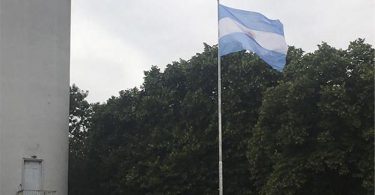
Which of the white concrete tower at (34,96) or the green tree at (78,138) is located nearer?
the white concrete tower at (34,96)

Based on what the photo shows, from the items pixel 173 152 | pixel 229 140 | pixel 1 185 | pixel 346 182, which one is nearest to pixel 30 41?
pixel 1 185

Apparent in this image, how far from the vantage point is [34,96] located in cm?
2770

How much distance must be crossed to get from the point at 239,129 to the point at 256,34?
1031cm

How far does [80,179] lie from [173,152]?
837 cm

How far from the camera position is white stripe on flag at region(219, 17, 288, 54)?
64.0 ft

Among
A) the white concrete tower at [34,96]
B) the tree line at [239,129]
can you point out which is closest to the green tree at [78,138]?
the tree line at [239,129]

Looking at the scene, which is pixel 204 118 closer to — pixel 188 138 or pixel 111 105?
pixel 188 138

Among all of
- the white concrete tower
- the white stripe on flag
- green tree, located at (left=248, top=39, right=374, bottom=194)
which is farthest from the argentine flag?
the white concrete tower

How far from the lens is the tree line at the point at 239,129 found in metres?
25.5

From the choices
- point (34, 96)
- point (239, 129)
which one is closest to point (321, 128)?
point (239, 129)

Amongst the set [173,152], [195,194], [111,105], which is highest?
[111,105]

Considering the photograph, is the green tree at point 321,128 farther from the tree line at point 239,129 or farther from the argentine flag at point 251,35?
the argentine flag at point 251,35

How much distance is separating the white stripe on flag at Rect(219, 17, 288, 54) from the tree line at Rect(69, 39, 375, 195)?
21.0 ft

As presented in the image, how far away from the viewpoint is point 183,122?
103ft
